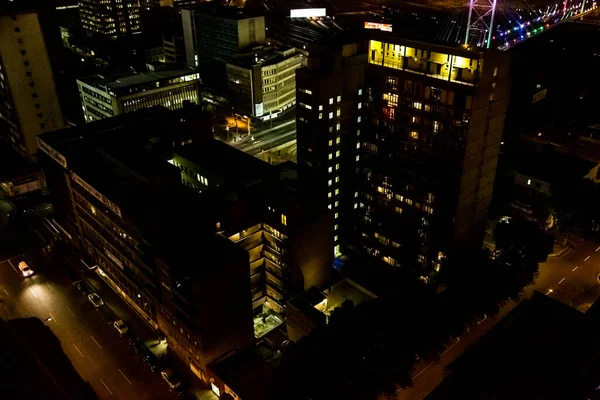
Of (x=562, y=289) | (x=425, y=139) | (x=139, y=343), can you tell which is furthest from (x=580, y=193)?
(x=139, y=343)

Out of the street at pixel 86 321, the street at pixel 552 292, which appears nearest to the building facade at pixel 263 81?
the street at pixel 86 321

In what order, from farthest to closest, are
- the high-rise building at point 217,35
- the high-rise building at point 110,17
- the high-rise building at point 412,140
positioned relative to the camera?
the high-rise building at point 110,17 → the high-rise building at point 217,35 → the high-rise building at point 412,140

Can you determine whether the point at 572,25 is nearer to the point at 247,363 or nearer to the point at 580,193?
the point at 580,193

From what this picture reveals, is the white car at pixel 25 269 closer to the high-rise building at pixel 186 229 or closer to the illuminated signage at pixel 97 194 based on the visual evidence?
the high-rise building at pixel 186 229

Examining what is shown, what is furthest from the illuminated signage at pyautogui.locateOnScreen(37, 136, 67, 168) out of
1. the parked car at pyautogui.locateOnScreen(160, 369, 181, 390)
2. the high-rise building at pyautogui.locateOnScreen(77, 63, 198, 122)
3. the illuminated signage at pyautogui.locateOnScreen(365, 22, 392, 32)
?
the illuminated signage at pyautogui.locateOnScreen(365, 22, 392, 32)

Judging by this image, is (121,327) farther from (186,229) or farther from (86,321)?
(186,229)

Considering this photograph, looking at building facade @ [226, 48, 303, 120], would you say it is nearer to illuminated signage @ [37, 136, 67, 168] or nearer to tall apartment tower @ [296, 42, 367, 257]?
tall apartment tower @ [296, 42, 367, 257]

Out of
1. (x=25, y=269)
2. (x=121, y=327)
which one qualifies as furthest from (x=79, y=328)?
(x=25, y=269)
